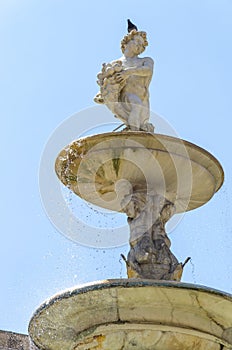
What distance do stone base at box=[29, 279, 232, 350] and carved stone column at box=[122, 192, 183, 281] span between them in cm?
117

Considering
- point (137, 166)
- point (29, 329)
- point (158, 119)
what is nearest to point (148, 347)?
point (29, 329)

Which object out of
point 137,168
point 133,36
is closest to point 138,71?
point 133,36

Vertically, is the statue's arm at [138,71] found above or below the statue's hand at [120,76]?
above

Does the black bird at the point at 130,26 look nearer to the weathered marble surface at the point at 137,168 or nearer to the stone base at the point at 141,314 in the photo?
the weathered marble surface at the point at 137,168

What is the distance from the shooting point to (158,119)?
1092cm

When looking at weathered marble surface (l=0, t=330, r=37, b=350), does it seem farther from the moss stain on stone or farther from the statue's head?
the statue's head

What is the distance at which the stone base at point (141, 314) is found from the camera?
27.1ft

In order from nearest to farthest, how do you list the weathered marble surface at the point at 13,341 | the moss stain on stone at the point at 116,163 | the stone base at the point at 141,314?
the stone base at the point at 141,314 < the moss stain on stone at the point at 116,163 < the weathered marble surface at the point at 13,341

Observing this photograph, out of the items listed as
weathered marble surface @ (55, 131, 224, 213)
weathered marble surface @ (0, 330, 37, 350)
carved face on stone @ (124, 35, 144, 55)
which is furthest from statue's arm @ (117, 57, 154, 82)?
weathered marble surface @ (0, 330, 37, 350)

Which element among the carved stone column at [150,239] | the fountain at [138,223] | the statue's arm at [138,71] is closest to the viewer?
the fountain at [138,223]

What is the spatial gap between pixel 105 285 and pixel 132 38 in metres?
4.24

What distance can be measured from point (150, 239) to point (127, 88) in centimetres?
214

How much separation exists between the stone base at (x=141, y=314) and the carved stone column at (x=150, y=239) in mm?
1166

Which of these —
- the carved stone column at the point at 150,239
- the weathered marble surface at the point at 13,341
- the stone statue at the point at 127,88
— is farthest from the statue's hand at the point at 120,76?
the weathered marble surface at the point at 13,341
